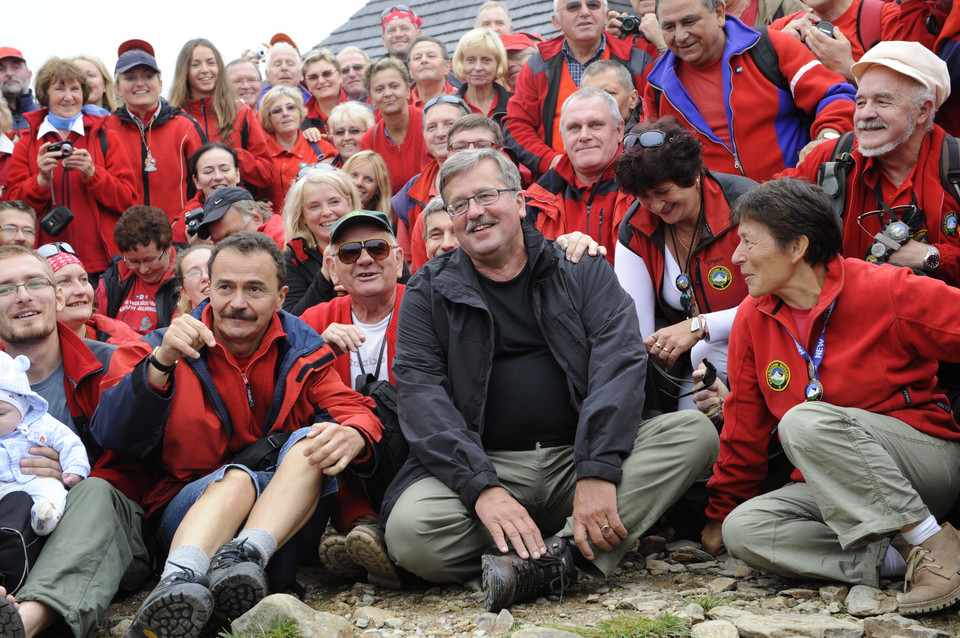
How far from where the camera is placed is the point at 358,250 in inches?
210

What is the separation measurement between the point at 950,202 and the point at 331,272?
3514mm

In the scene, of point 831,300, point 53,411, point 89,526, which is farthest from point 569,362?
point 53,411

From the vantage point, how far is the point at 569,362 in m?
4.43

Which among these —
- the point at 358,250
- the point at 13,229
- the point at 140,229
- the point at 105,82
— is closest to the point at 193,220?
the point at 140,229

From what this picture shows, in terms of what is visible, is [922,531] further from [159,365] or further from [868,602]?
[159,365]

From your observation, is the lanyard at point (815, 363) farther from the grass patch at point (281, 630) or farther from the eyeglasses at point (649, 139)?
the grass patch at point (281, 630)

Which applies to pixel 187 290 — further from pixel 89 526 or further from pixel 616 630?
pixel 616 630

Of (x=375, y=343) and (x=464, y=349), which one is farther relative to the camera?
(x=375, y=343)

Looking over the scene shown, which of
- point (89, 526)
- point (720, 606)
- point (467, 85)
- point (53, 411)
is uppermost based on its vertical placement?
point (467, 85)

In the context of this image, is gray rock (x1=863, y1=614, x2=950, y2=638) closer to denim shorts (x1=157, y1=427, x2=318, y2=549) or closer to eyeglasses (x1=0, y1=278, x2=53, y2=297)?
denim shorts (x1=157, y1=427, x2=318, y2=549)

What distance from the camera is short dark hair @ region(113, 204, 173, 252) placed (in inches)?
276

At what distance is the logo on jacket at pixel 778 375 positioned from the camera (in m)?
4.09

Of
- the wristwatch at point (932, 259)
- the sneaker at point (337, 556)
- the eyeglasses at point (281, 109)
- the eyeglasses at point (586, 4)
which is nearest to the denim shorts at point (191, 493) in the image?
the sneaker at point (337, 556)

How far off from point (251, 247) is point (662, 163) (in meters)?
2.15
